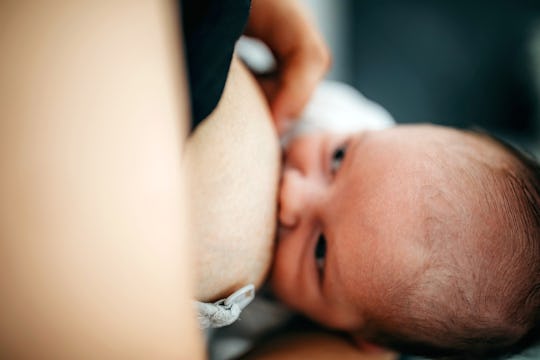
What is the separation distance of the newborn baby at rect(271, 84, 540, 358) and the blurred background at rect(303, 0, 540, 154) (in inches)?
41.0

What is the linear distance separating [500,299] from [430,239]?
0.35ft

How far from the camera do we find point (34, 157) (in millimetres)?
195

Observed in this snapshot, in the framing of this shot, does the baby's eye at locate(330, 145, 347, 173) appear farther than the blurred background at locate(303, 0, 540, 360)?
No

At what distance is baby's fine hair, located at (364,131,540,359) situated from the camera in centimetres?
43

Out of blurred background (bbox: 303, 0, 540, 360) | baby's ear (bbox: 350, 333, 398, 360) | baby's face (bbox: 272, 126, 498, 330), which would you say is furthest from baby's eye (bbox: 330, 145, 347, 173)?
blurred background (bbox: 303, 0, 540, 360)

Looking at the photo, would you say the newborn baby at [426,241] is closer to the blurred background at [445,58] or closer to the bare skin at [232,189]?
the bare skin at [232,189]

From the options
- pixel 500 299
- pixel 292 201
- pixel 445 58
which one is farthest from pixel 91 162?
→ pixel 445 58

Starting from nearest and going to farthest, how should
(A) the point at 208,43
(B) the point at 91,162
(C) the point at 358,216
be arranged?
1. (B) the point at 91,162
2. (A) the point at 208,43
3. (C) the point at 358,216

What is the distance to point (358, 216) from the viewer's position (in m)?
0.46

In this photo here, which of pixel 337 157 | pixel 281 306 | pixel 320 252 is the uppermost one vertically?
pixel 337 157

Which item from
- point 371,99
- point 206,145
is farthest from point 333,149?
point 371,99

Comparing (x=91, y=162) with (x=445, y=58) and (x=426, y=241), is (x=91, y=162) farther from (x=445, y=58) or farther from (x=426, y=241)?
(x=445, y=58)

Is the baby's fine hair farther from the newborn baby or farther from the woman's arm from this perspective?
the woman's arm

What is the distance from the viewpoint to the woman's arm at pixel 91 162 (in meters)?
0.19
